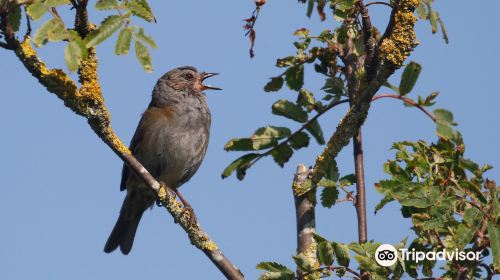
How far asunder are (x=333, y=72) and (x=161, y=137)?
3.13m

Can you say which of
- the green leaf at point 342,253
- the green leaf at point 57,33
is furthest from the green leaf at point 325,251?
the green leaf at point 57,33

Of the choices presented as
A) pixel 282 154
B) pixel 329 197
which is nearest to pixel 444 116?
pixel 329 197

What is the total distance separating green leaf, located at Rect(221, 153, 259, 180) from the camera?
13.6 ft

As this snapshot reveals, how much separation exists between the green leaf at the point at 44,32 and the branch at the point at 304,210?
1584 millimetres

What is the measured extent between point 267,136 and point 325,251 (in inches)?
33.7

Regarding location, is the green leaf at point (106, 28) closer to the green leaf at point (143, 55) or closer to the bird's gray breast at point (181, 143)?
the green leaf at point (143, 55)

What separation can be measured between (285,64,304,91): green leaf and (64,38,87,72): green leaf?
56.5 inches

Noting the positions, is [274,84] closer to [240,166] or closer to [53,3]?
[240,166]

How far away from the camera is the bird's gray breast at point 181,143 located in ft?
24.1

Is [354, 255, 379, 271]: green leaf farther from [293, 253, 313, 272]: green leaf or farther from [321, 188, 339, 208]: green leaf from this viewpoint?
[321, 188, 339, 208]: green leaf

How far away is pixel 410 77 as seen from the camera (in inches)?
152

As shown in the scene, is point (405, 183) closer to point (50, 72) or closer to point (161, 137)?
point (50, 72)

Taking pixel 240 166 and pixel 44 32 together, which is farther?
pixel 240 166

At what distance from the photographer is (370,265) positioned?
10.9ft
